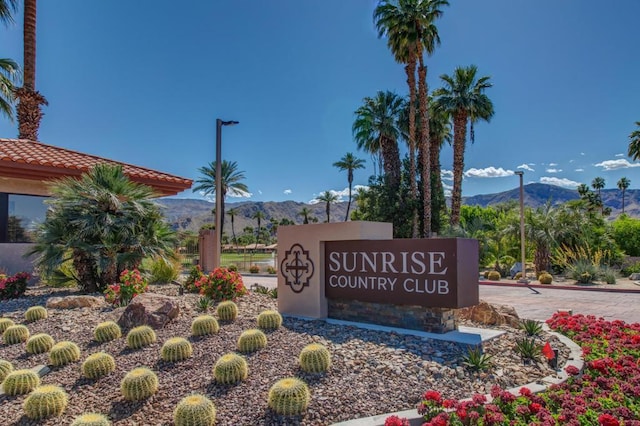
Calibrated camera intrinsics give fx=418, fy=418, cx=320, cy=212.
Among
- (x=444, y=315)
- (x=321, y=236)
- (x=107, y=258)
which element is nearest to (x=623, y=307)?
(x=444, y=315)

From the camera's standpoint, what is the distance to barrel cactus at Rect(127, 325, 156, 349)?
20.8 ft

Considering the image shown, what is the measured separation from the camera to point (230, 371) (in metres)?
5.03

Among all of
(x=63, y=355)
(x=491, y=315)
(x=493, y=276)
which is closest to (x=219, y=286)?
(x=63, y=355)

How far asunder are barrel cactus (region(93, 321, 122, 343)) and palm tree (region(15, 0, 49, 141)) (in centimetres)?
1231

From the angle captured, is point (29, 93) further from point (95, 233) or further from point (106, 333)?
point (106, 333)

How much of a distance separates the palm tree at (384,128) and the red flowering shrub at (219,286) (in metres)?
20.4

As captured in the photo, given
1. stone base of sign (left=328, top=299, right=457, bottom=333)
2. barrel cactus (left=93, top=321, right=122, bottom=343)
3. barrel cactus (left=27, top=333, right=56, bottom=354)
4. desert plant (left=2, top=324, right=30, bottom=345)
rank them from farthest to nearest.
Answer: stone base of sign (left=328, top=299, right=457, bottom=333), desert plant (left=2, top=324, right=30, bottom=345), barrel cactus (left=93, top=321, right=122, bottom=343), barrel cactus (left=27, top=333, right=56, bottom=354)

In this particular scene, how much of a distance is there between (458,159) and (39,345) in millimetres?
26301

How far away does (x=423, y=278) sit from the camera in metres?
7.20

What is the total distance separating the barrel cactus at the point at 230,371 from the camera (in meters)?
5.01

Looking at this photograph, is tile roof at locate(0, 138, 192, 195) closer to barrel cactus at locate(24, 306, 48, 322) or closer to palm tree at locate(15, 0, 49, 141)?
palm tree at locate(15, 0, 49, 141)

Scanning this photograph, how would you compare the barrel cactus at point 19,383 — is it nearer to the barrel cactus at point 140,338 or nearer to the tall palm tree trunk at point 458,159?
the barrel cactus at point 140,338

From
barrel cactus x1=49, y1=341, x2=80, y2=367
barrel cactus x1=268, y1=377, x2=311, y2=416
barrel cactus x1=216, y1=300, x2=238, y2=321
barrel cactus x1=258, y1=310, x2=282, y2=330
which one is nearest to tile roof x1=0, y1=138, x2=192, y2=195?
barrel cactus x1=49, y1=341, x2=80, y2=367

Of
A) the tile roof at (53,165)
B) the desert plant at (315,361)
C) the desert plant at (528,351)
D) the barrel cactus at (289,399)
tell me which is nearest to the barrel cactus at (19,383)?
the barrel cactus at (289,399)
